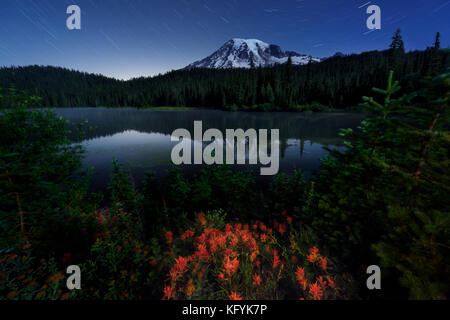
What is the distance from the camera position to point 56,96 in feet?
464

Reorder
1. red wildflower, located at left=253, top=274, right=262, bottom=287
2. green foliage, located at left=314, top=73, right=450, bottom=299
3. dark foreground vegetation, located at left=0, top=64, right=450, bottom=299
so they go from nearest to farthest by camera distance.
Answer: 1. green foliage, located at left=314, top=73, right=450, bottom=299
2. dark foreground vegetation, located at left=0, top=64, right=450, bottom=299
3. red wildflower, located at left=253, top=274, right=262, bottom=287

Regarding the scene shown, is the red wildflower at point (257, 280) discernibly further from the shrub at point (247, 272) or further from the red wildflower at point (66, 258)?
the red wildflower at point (66, 258)

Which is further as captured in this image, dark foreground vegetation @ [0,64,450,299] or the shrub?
the shrub

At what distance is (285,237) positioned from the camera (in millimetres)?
5531

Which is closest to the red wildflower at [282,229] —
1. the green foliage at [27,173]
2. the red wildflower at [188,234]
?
the red wildflower at [188,234]

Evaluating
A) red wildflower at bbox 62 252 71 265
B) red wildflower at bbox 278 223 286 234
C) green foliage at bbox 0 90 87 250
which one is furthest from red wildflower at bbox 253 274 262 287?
green foliage at bbox 0 90 87 250

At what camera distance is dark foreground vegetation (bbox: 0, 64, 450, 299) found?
3150 millimetres

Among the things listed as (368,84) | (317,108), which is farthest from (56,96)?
(368,84)

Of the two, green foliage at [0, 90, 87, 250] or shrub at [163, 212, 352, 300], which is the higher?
green foliage at [0, 90, 87, 250]

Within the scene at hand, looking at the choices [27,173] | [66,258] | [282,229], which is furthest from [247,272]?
[27,173]

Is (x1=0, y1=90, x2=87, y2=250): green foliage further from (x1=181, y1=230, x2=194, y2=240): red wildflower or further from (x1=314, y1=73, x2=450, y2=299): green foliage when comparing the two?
(x1=314, y1=73, x2=450, y2=299): green foliage
